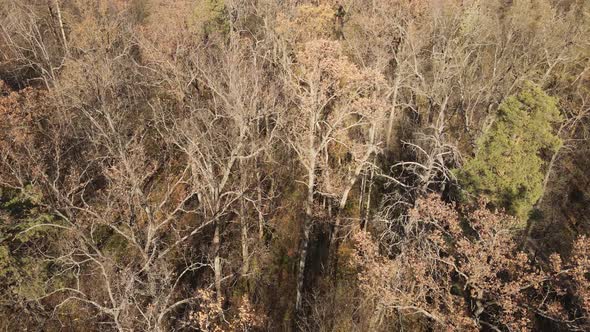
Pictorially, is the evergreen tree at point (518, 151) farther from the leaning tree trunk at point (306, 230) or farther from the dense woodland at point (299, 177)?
the leaning tree trunk at point (306, 230)

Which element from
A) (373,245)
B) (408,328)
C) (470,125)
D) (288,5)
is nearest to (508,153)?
(373,245)

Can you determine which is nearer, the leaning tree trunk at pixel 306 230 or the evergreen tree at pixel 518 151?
the evergreen tree at pixel 518 151

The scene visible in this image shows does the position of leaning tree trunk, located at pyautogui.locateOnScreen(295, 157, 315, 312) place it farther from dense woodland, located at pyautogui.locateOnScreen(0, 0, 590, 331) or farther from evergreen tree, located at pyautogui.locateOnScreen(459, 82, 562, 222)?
evergreen tree, located at pyautogui.locateOnScreen(459, 82, 562, 222)

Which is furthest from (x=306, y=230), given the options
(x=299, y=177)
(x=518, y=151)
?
(x=299, y=177)

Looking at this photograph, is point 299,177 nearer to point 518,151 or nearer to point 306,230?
point 306,230

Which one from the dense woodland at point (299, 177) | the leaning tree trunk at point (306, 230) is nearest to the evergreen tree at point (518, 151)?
the dense woodland at point (299, 177)

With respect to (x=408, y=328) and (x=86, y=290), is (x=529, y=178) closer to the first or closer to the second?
(x=408, y=328)

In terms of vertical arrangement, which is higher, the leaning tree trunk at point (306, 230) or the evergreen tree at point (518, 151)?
the evergreen tree at point (518, 151)
